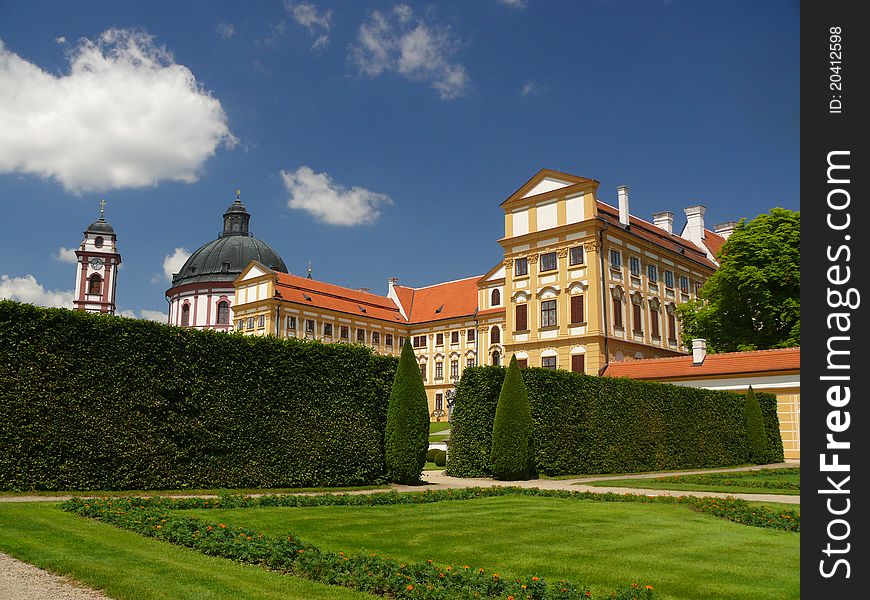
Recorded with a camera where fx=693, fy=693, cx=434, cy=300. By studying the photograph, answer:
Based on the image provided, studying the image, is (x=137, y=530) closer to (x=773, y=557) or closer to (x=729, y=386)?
(x=773, y=557)

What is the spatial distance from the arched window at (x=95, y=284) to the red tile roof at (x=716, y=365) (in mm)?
62603

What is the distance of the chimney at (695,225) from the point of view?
5228 centimetres

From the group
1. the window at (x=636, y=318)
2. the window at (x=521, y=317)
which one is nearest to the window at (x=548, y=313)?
the window at (x=521, y=317)

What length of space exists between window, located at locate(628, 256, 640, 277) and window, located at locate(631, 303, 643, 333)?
1.89 m

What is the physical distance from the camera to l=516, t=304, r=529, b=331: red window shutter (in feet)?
131

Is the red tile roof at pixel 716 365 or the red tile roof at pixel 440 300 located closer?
the red tile roof at pixel 716 365

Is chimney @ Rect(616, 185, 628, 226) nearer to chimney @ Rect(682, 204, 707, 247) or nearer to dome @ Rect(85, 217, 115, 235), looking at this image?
chimney @ Rect(682, 204, 707, 247)

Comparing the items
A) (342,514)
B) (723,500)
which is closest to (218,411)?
(342,514)

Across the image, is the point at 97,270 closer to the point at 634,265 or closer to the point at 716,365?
the point at 634,265

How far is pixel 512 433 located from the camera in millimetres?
18812

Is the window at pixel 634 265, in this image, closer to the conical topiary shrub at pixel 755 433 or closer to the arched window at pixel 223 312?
the conical topiary shrub at pixel 755 433

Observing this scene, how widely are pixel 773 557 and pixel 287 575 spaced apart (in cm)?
489

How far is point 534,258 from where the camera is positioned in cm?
3975

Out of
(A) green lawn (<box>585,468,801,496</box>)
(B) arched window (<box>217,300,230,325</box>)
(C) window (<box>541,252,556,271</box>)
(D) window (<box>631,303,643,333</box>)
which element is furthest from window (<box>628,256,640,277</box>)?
(B) arched window (<box>217,300,230,325</box>)
